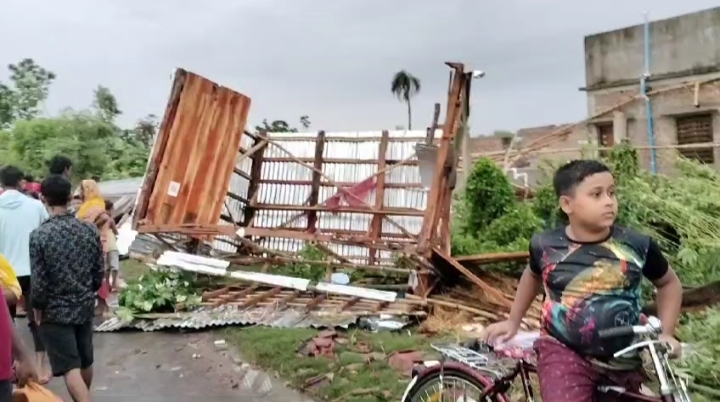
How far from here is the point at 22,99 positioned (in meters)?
29.1

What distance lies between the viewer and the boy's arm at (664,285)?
10.7 ft

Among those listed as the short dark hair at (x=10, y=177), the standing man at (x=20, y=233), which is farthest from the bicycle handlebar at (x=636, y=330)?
the short dark hair at (x=10, y=177)

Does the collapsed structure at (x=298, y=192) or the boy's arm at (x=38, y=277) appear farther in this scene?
the collapsed structure at (x=298, y=192)

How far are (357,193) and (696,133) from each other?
585cm

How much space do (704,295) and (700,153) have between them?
892 cm

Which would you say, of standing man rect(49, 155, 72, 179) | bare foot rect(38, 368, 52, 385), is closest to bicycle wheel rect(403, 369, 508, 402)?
bare foot rect(38, 368, 52, 385)

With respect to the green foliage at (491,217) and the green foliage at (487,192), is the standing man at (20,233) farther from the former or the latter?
the green foliage at (487,192)

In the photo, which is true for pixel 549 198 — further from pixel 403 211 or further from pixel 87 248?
pixel 87 248

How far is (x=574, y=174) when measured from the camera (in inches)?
127

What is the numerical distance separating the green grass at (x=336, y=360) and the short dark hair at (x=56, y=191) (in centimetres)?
240

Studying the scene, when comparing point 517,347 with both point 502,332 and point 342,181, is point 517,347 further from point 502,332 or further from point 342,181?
point 342,181

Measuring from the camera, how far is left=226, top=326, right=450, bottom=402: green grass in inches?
251

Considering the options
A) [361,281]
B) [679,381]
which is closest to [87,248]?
[679,381]

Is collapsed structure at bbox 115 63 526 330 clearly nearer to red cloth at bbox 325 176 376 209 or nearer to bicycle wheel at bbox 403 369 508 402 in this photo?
red cloth at bbox 325 176 376 209
